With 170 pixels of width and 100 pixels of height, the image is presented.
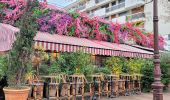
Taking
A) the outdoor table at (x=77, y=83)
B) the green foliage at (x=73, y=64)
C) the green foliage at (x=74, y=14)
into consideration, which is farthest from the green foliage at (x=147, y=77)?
the green foliage at (x=74, y=14)

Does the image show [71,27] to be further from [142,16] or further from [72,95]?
[142,16]

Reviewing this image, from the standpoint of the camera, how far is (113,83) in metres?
12.3

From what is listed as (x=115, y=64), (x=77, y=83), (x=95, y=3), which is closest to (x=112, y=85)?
(x=115, y=64)

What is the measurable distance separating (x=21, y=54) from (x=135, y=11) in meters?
→ 34.9

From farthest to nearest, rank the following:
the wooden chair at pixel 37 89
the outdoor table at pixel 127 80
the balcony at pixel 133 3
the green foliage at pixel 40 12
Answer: the balcony at pixel 133 3 < the green foliage at pixel 40 12 < the outdoor table at pixel 127 80 < the wooden chair at pixel 37 89

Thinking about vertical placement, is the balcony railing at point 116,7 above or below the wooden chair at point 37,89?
above

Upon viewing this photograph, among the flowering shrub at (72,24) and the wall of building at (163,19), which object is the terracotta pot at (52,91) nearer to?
the flowering shrub at (72,24)

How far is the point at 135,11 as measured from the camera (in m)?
40.9

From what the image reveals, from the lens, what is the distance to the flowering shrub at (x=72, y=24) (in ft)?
44.0

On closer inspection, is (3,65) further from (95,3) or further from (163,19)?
(95,3)

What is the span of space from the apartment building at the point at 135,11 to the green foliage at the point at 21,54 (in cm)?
1835

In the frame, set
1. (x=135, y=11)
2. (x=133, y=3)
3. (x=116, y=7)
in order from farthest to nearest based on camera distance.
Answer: (x=116, y=7), (x=135, y=11), (x=133, y=3)

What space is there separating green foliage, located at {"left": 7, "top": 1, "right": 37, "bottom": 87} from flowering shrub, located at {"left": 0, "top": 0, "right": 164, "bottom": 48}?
12.1 feet

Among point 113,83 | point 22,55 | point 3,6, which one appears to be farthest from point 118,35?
point 22,55
